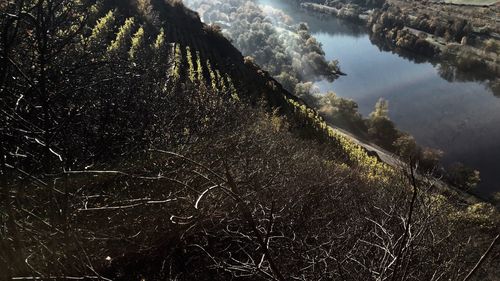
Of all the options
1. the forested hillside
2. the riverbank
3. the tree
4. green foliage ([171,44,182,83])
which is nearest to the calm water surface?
the tree

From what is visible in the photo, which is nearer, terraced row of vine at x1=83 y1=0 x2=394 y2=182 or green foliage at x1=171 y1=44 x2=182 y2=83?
green foliage at x1=171 y1=44 x2=182 y2=83

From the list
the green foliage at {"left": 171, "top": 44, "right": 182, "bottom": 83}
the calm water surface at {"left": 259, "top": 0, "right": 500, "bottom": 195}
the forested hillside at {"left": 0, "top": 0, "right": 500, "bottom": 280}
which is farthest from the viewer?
the calm water surface at {"left": 259, "top": 0, "right": 500, "bottom": 195}

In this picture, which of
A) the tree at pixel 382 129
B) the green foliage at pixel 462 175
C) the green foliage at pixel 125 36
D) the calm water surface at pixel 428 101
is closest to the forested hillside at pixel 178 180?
the green foliage at pixel 125 36

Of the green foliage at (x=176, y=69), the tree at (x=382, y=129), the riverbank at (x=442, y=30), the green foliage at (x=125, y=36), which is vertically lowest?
the tree at (x=382, y=129)

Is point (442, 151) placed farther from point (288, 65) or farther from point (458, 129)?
point (288, 65)

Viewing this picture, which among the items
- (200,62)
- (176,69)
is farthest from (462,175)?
(176,69)

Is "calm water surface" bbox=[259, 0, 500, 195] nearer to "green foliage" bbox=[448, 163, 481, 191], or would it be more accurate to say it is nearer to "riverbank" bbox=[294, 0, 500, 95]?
"green foliage" bbox=[448, 163, 481, 191]

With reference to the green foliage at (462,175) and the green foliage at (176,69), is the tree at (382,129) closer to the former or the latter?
the green foliage at (462,175)

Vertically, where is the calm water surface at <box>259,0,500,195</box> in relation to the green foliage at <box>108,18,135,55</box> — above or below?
below

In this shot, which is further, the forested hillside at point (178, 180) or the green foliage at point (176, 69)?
the green foliage at point (176, 69)
